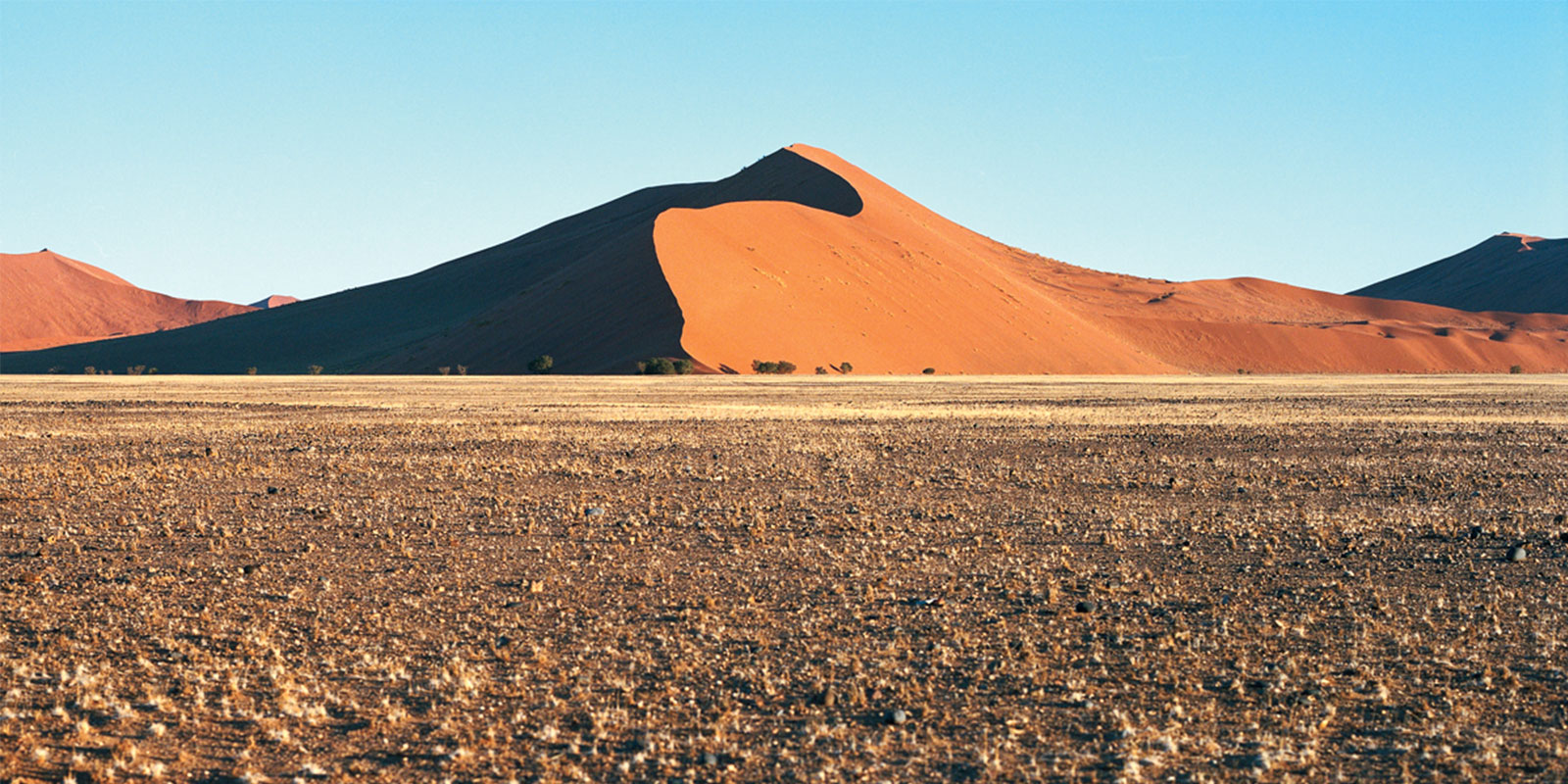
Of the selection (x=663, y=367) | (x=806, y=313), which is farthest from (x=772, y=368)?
(x=806, y=313)

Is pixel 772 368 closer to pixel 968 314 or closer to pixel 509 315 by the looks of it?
pixel 968 314

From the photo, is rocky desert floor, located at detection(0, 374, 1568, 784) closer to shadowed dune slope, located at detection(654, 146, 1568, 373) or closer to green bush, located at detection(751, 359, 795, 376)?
green bush, located at detection(751, 359, 795, 376)

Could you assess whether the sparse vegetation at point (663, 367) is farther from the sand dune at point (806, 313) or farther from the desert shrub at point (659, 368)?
the sand dune at point (806, 313)

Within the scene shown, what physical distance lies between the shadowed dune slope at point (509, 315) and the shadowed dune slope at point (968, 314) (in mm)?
3294

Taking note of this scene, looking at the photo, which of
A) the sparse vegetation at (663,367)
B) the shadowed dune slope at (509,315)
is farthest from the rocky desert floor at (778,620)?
the shadowed dune slope at (509,315)

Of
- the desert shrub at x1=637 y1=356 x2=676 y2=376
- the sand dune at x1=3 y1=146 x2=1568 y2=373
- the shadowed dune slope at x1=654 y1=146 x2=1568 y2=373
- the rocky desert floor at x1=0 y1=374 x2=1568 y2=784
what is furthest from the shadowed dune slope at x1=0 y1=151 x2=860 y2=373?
the rocky desert floor at x1=0 y1=374 x2=1568 y2=784

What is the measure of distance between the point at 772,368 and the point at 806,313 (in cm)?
1150

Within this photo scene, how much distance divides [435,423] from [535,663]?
19952 mm

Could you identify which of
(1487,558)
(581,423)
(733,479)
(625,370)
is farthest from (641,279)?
(1487,558)

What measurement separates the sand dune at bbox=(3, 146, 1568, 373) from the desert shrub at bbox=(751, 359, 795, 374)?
2.14 ft

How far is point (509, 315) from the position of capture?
93.5 m

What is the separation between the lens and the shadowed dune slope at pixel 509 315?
7956cm

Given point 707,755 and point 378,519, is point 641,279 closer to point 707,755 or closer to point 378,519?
point 378,519

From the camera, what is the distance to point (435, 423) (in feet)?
85.5
